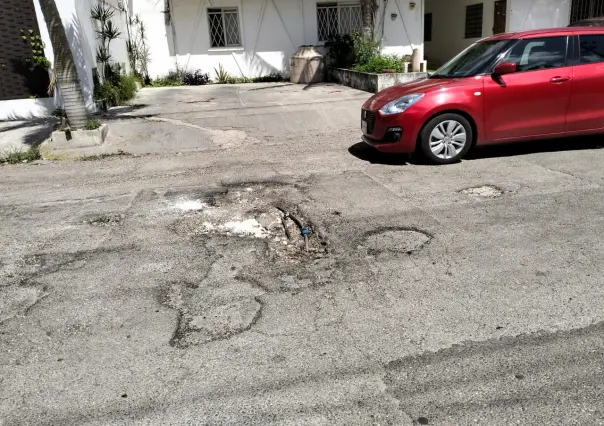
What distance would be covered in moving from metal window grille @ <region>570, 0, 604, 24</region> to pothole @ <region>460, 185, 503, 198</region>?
55.9ft

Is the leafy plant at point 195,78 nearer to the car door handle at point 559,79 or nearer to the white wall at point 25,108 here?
the white wall at point 25,108

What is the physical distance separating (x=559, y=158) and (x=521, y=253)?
3.57 meters

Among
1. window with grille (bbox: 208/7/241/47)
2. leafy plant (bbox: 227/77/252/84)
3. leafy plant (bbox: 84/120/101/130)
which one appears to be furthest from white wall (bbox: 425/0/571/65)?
leafy plant (bbox: 84/120/101/130)

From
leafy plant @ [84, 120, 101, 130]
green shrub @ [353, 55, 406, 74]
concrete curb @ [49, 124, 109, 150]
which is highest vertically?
green shrub @ [353, 55, 406, 74]

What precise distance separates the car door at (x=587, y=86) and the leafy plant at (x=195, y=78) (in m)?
14.1

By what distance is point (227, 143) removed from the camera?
9688mm

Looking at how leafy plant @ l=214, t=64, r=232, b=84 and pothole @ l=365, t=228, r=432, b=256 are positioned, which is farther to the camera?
leafy plant @ l=214, t=64, r=232, b=84

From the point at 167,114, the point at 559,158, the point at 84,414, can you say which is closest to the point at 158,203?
the point at 84,414

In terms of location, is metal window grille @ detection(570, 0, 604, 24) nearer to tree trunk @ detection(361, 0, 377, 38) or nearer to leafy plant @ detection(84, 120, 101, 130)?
tree trunk @ detection(361, 0, 377, 38)

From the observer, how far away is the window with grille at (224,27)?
61.7 ft

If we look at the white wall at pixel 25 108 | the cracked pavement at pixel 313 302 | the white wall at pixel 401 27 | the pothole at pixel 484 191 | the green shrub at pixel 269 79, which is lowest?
the cracked pavement at pixel 313 302

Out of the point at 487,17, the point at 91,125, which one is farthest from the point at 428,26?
the point at 91,125

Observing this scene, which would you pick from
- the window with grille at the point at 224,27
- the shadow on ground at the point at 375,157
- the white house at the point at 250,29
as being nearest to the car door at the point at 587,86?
the shadow on ground at the point at 375,157

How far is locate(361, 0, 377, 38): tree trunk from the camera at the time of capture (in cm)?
1578
